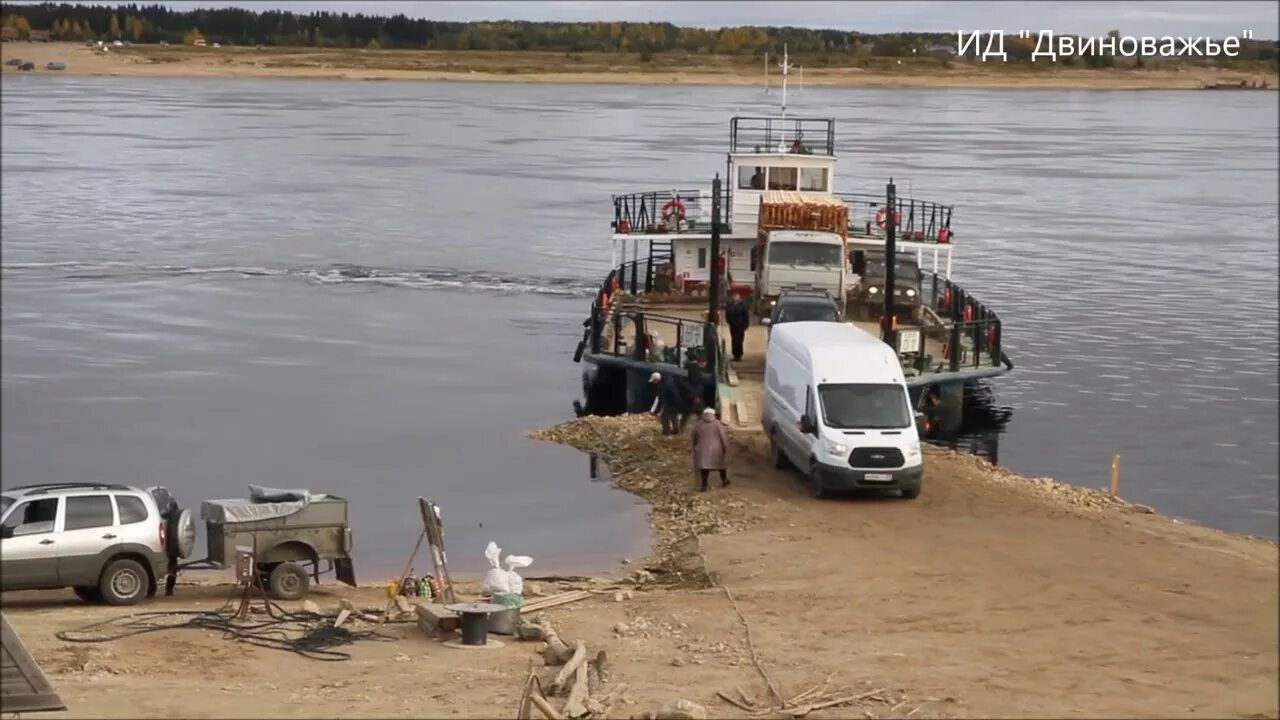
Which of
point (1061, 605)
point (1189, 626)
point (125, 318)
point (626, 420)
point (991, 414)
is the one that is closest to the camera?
point (1189, 626)

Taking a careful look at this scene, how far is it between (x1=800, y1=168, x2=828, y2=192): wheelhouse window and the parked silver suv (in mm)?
25906

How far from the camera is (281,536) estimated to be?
64.2 ft

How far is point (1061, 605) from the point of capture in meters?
18.9

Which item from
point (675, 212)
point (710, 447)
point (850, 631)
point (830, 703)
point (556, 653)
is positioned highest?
point (675, 212)

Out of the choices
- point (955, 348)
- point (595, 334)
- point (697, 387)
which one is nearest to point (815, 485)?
point (697, 387)

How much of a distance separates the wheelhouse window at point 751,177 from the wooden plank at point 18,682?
31915 mm

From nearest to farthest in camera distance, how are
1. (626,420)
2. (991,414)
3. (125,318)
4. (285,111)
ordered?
(626,420)
(991,414)
(125,318)
(285,111)

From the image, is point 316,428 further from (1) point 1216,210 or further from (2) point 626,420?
(1) point 1216,210

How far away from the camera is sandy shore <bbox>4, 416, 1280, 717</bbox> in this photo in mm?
14914

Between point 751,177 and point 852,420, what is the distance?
60.4ft

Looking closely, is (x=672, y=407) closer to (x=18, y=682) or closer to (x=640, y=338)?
(x=640, y=338)

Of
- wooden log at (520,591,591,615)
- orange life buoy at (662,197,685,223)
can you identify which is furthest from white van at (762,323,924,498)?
orange life buoy at (662,197,685,223)

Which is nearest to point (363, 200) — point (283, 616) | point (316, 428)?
point (316, 428)

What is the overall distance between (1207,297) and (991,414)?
2072 centimetres
